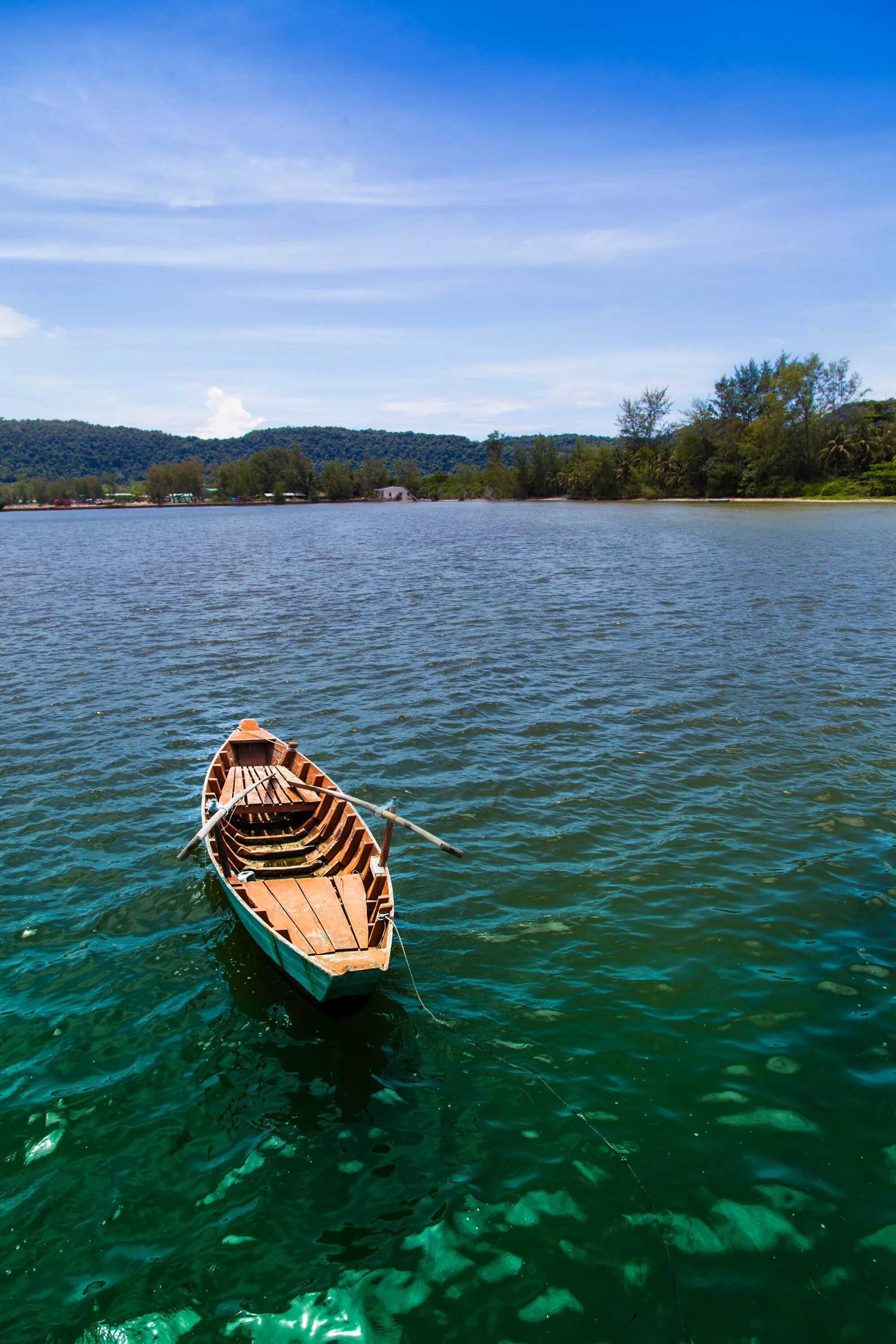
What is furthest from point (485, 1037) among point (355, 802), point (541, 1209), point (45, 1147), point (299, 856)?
point (45, 1147)

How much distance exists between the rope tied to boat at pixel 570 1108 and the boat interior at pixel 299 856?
672mm

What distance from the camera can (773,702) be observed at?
19.4m

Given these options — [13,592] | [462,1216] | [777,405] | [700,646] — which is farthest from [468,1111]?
[777,405]

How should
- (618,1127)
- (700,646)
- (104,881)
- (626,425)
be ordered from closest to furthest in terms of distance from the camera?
1. (618,1127)
2. (104,881)
3. (700,646)
4. (626,425)

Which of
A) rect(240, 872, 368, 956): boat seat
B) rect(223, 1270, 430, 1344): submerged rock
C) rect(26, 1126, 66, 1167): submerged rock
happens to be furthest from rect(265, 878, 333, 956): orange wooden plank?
rect(223, 1270, 430, 1344): submerged rock

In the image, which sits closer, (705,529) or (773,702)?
(773,702)

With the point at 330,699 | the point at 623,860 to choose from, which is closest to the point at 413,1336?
the point at 623,860

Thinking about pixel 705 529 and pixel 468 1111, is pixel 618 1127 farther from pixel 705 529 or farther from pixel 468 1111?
pixel 705 529

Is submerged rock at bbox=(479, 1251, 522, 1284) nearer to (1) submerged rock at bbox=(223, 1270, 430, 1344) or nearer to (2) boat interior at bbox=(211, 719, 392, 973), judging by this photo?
(1) submerged rock at bbox=(223, 1270, 430, 1344)

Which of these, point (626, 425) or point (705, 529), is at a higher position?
point (626, 425)

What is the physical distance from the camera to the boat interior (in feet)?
29.2

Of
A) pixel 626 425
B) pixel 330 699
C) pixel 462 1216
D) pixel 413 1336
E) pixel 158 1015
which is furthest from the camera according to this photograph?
pixel 626 425

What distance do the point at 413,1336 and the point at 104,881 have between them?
823 cm

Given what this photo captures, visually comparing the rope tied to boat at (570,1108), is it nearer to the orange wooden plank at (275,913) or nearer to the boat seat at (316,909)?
the boat seat at (316,909)
